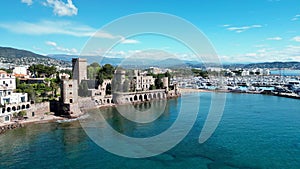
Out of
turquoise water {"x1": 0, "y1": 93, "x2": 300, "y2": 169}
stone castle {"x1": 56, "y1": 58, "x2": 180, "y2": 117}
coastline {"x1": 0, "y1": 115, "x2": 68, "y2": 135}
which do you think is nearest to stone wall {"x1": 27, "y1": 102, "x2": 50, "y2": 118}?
coastline {"x1": 0, "y1": 115, "x2": 68, "y2": 135}

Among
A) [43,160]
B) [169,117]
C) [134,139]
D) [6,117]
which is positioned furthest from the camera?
Result: [169,117]

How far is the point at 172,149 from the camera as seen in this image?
1468 centimetres

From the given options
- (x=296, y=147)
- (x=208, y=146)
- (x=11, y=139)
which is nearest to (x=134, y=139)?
(x=208, y=146)

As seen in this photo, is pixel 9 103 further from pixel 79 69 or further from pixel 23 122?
pixel 79 69

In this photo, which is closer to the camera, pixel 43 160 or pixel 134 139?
pixel 43 160

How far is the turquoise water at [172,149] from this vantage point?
41.8ft

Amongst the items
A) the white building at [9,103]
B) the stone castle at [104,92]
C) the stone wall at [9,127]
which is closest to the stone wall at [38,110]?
the white building at [9,103]

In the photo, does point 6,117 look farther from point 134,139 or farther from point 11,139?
point 134,139

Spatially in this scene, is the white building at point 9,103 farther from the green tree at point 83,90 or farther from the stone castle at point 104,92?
the green tree at point 83,90

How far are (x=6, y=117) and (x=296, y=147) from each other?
2048 cm

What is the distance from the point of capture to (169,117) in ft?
78.8

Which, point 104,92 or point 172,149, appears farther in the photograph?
point 104,92

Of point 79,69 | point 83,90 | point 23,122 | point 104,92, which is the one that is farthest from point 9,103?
point 79,69

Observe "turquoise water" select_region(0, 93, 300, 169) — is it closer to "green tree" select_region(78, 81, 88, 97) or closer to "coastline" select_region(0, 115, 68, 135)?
"coastline" select_region(0, 115, 68, 135)
